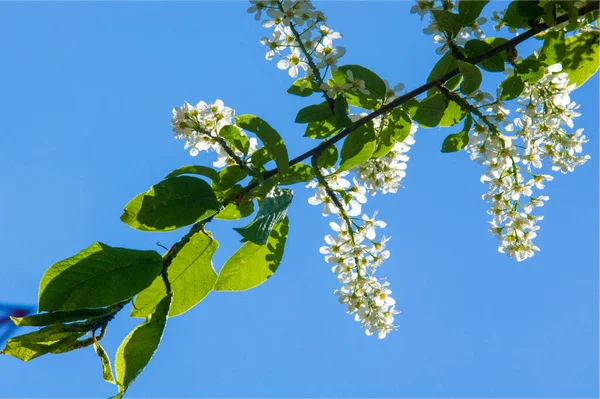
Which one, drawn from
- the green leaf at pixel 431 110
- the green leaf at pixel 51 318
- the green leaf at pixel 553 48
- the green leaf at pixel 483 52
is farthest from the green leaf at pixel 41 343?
the green leaf at pixel 553 48

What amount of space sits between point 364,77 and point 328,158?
1.10ft

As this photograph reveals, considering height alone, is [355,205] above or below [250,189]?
above

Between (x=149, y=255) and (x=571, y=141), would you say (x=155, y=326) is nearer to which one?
(x=149, y=255)

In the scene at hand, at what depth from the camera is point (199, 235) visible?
221cm

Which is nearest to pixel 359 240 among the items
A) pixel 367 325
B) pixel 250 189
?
pixel 367 325

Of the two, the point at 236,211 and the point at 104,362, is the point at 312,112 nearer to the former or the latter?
the point at 236,211

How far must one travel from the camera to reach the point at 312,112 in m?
2.12

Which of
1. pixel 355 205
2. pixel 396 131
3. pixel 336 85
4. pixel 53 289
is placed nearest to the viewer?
pixel 53 289

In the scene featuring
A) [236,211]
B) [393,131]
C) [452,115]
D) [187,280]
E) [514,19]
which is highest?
[514,19]

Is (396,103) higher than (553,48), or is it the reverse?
(553,48)

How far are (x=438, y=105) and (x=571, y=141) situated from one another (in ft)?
2.06

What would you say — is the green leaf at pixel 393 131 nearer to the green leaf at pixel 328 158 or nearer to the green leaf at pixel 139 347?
the green leaf at pixel 328 158

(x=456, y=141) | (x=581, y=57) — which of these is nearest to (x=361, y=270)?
(x=456, y=141)

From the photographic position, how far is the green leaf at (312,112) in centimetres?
211
